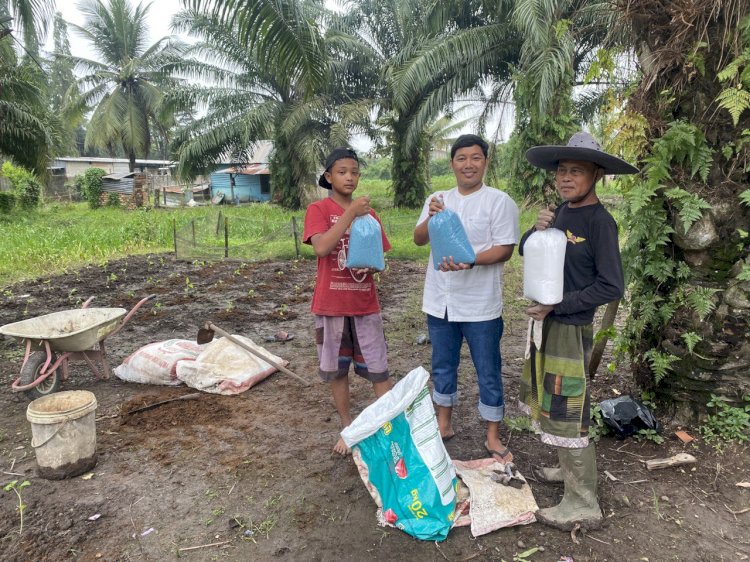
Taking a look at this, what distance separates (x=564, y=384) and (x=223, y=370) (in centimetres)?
277

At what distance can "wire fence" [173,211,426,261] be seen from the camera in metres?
10.7

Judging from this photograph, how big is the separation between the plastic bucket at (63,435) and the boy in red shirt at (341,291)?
142 cm

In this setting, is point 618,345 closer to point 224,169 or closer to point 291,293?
point 291,293

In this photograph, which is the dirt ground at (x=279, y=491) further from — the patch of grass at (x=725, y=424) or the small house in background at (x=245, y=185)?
the small house in background at (x=245, y=185)

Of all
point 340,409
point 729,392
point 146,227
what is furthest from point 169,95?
point 729,392

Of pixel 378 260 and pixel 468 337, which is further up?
pixel 378 260

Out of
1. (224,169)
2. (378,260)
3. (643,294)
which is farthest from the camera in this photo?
(224,169)

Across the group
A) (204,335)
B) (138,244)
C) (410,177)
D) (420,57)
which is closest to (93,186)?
(138,244)

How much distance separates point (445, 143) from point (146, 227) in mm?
19360

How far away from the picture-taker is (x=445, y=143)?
95.4 feet

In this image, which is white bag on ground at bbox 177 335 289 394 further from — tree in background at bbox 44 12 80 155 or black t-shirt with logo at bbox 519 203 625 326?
tree in background at bbox 44 12 80 155

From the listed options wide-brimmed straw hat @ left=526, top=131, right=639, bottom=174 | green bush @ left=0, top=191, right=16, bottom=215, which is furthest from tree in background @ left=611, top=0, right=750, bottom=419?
green bush @ left=0, top=191, right=16, bottom=215

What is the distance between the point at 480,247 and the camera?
273 cm

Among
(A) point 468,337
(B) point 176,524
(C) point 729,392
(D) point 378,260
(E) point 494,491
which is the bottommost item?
(B) point 176,524
